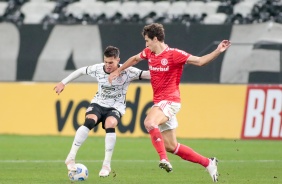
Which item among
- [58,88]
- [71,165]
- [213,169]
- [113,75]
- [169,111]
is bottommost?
[71,165]

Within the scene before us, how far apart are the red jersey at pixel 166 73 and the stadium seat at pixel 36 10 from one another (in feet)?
45.5

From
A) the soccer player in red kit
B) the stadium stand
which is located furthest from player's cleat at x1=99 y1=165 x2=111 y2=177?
the stadium stand

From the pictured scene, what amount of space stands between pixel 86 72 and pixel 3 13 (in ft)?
43.0

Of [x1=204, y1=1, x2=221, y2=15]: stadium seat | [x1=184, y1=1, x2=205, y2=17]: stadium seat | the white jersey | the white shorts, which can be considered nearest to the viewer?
the white shorts

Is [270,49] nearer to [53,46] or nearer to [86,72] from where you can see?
[53,46]

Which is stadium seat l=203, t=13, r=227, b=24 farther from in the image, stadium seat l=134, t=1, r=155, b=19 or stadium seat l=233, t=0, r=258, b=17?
stadium seat l=134, t=1, r=155, b=19

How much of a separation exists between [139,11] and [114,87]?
1238 centimetres

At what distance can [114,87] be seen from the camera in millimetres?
13219

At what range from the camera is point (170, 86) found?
40.1 ft

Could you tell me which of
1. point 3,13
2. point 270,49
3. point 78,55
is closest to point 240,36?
point 270,49

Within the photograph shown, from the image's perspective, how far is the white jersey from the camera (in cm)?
1320

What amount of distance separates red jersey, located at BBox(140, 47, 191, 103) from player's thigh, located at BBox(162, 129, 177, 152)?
16.8 inches

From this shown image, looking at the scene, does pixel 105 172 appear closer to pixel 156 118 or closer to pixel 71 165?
pixel 71 165

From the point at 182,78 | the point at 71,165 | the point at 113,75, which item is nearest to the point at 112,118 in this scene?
the point at 113,75
